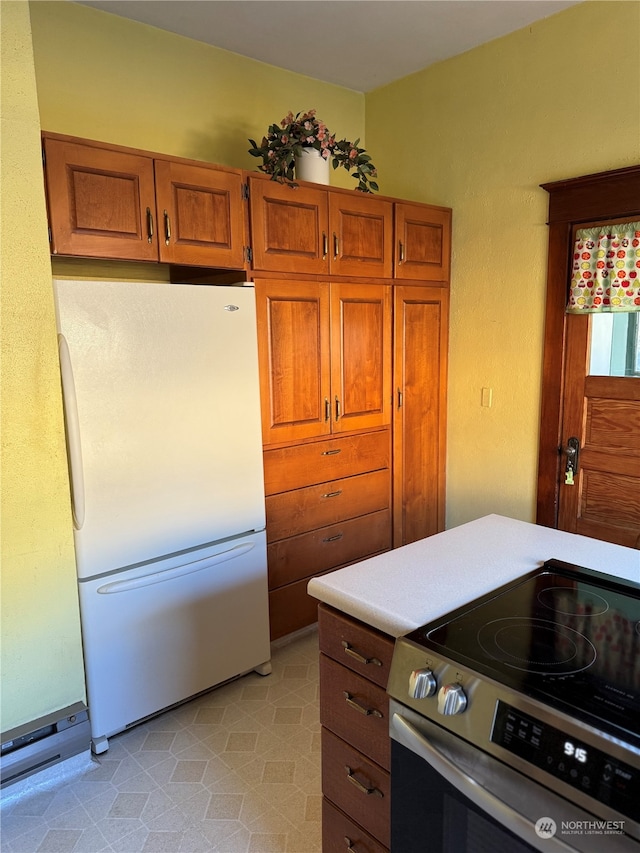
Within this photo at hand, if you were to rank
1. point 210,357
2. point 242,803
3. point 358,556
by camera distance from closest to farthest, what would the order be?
point 242,803
point 210,357
point 358,556

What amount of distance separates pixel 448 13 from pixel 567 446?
6.71 ft

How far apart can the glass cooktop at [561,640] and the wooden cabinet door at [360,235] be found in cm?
179

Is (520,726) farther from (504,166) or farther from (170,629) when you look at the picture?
(504,166)

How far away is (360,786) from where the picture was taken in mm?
1381

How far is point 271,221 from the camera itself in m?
2.47

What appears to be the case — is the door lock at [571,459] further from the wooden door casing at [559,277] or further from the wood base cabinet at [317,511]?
the wood base cabinet at [317,511]

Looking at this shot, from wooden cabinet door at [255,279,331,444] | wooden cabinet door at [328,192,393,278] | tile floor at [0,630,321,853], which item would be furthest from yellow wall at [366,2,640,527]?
tile floor at [0,630,321,853]

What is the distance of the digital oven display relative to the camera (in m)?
0.82

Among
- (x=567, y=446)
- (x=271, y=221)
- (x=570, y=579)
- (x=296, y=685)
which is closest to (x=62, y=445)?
(x=271, y=221)

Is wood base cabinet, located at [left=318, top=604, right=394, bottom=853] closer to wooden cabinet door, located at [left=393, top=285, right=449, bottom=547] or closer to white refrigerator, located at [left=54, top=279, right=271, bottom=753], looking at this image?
white refrigerator, located at [left=54, top=279, right=271, bottom=753]

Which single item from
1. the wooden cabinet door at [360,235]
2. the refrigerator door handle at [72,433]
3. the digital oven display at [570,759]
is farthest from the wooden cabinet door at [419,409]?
the digital oven display at [570,759]

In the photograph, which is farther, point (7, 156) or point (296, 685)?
point (296, 685)

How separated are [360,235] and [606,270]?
3.65 feet

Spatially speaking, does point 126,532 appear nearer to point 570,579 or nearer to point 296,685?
point 296,685
